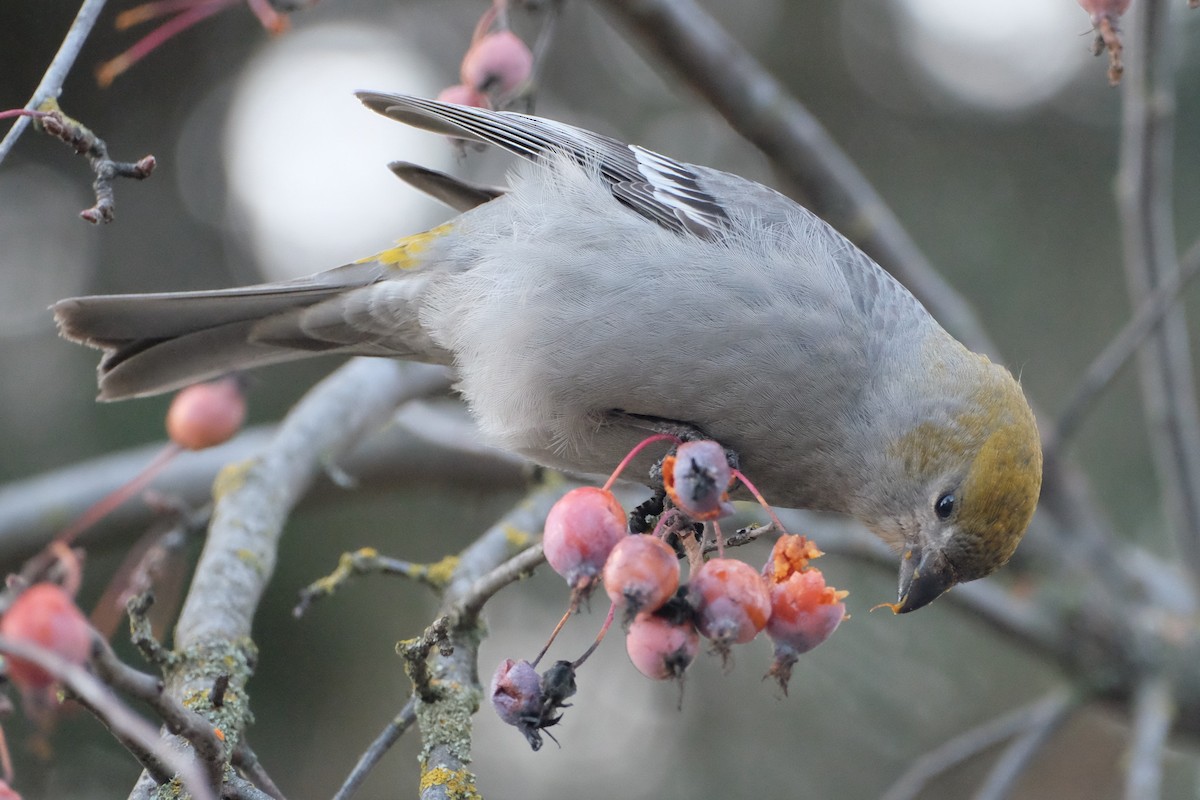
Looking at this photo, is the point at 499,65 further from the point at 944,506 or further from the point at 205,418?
the point at 944,506

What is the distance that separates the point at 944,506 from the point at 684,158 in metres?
6.54

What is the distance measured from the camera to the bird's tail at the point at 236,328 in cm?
383

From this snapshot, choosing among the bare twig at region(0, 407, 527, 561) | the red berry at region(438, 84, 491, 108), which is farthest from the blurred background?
the red berry at region(438, 84, 491, 108)

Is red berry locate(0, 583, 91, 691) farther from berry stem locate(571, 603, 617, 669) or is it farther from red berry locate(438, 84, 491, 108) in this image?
red berry locate(438, 84, 491, 108)

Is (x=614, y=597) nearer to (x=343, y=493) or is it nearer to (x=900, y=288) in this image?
(x=900, y=288)

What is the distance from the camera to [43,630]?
4.82ft

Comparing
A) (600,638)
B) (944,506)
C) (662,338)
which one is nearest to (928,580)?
(944,506)

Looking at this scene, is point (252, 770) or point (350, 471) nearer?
point (252, 770)

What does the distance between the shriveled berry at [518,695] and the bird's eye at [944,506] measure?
1.68 metres

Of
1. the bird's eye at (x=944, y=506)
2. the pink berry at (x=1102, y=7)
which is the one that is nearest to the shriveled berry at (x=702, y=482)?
the pink berry at (x=1102, y=7)

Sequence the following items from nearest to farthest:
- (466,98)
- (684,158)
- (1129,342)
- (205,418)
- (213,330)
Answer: (466,98)
(205,418)
(213,330)
(1129,342)
(684,158)

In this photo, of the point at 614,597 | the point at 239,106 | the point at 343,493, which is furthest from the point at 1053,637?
the point at 239,106

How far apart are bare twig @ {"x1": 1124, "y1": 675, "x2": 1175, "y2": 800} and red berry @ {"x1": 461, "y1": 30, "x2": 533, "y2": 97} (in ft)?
11.2

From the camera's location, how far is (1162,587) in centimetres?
591
